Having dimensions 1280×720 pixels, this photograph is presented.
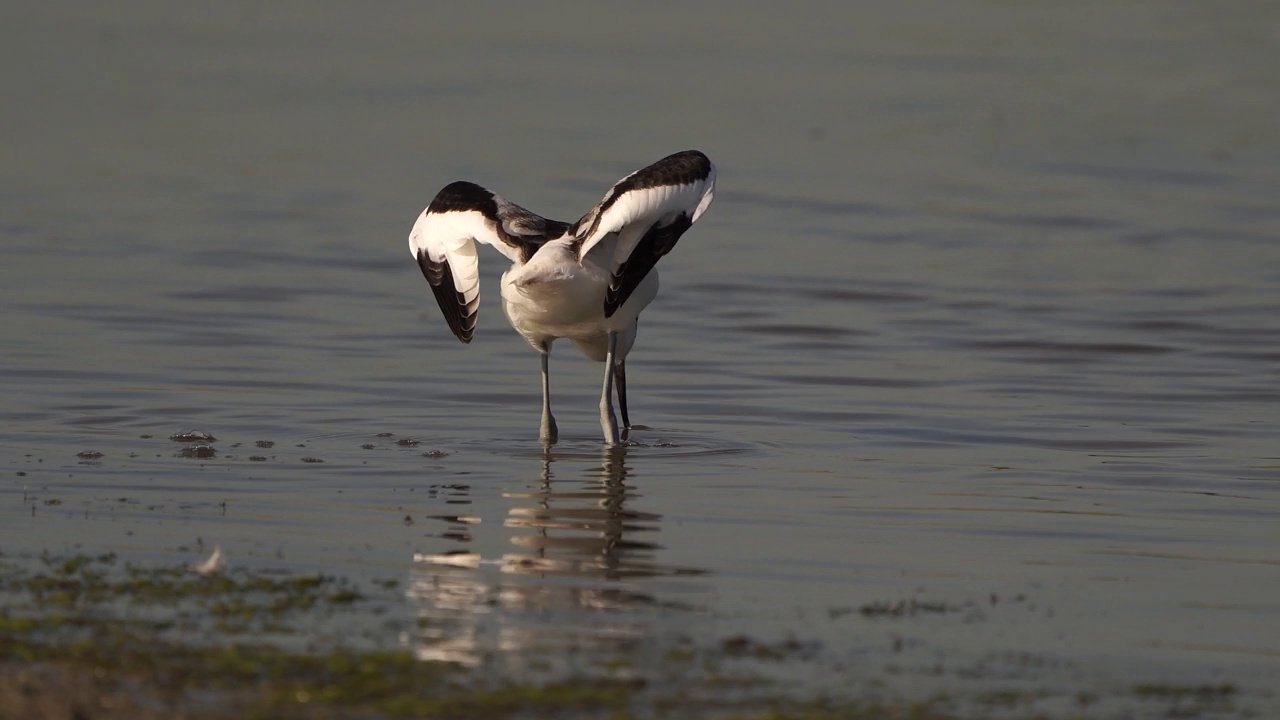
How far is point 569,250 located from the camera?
8.42 metres

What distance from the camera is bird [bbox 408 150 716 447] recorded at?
8344 mm

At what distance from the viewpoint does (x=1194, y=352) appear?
12398 mm

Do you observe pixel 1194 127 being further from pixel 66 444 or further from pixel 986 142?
pixel 66 444

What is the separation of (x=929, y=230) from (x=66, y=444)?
10.0 m

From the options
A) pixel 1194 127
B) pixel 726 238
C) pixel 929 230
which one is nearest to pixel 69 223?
pixel 726 238

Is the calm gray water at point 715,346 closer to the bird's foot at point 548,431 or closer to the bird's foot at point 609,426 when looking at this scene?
the bird's foot at point 609,426

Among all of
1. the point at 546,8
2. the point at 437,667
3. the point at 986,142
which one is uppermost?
the point at 546,8

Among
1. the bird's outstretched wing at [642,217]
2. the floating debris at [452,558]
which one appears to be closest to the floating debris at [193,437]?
the bird's outstretched wing at [642,217]

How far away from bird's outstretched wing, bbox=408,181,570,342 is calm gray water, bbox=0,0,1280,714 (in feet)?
2.38

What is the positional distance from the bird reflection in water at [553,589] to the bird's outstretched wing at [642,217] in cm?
104

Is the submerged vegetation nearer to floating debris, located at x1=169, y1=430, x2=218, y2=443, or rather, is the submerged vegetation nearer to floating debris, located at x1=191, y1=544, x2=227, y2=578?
floating debris, located at x1=191, y1=544, x2=227, y2=578

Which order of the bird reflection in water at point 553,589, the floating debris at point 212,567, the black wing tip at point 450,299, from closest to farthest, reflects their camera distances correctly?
the bird reflection in water at point 553,589 → the floating debris at point 212,567 → the black wing tip at point 450,299

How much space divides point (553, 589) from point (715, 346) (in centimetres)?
666

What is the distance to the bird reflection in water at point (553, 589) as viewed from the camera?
5.14 m
